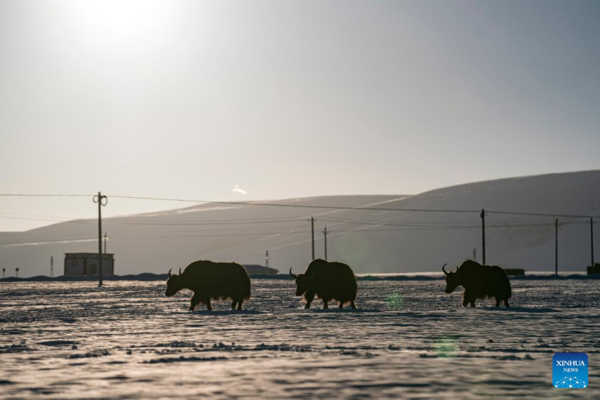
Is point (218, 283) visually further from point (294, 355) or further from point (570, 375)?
point (570, 375)

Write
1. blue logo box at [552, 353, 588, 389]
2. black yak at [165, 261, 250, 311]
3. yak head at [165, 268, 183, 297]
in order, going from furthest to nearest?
yak head at [165, 268, 183, 297] → black yak at [165, 261, 250, 311] → blue logo box at [552, 353, 588, 389]

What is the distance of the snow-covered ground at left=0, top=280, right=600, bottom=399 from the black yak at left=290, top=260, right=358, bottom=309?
14.7 feet

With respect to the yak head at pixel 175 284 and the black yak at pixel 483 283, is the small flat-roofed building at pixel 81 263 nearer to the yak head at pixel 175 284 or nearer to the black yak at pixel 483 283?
the yak head at pixel 175 284

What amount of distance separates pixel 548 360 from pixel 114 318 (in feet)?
47.0

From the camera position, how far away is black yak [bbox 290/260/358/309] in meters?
28.7

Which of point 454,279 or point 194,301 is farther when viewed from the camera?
point 454,279

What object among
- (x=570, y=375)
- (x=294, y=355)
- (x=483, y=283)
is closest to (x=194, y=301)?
(x=483, y=283)

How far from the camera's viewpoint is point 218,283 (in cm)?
2864

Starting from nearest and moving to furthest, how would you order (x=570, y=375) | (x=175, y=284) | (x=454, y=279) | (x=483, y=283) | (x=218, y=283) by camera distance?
1. (x=570, y=375)
2. (x=218, y=283)
3. (x=483, y=283)
4. (x=454, y=279)
5. (x=175, y=284)

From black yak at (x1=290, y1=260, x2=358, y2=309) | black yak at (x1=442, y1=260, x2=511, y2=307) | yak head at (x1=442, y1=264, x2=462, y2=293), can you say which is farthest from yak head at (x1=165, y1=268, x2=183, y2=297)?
black yak at (x1=442, y1=260, x2=511, y2=307)

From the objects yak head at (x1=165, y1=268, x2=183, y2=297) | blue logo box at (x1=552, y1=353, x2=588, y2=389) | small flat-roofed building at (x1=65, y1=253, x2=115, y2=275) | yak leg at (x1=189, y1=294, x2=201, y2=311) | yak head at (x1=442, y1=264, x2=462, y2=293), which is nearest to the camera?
blue logo box at (x1=552, y1=353, x2=588, y2=389)

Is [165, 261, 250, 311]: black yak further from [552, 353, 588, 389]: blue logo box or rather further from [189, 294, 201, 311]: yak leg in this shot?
[552, 353, 588, 389]: blue logo box

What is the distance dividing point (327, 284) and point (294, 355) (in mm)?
14975

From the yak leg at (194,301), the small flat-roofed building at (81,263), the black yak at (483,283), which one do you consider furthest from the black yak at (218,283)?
the small flat-roofed building at (81,263)
